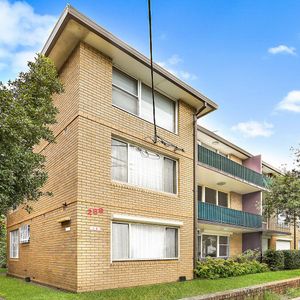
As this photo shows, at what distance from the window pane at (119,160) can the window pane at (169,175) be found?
2.28 meters

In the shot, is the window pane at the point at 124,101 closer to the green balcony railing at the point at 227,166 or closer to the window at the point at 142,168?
the window at the point at 142,168

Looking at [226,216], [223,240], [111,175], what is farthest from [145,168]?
[223,240]

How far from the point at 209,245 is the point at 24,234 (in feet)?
35.7

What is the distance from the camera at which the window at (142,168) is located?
1319cm

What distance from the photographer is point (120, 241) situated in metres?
12.6

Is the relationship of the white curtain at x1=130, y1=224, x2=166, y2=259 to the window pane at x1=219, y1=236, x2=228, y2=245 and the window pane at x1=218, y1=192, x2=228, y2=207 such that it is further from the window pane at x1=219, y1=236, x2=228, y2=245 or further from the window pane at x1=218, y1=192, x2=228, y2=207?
the window pane at x1=218, y1=192, x2=228, y2=207

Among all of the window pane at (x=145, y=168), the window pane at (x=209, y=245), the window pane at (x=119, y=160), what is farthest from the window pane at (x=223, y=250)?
the window pane at (x=119, y=160)

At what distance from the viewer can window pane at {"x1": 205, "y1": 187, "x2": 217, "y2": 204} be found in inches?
923

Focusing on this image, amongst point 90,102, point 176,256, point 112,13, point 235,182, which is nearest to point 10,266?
point 176,256

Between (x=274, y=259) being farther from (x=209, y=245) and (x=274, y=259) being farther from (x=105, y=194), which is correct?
(x=105, y=194)

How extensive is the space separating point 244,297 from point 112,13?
7.95m

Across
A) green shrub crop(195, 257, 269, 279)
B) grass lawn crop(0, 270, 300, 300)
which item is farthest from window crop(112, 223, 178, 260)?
green shrub crop(195, 257, 269, 279)

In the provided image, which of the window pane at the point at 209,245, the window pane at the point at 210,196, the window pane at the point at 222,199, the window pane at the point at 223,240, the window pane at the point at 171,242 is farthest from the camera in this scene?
the window pane at the point at 222,199

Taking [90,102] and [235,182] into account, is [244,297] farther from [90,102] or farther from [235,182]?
[235,182]
